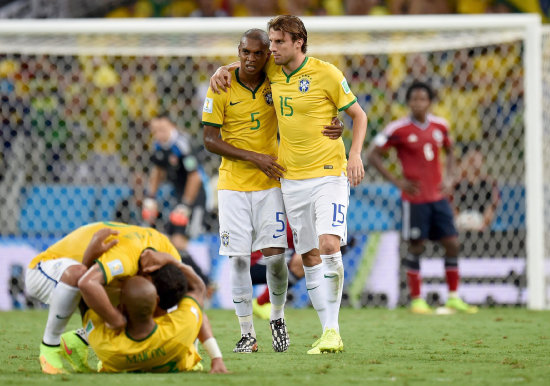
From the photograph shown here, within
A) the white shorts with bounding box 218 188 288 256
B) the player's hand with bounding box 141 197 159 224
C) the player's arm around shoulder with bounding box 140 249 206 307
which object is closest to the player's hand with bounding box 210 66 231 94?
the white shorts with bounding box 218 188 288 256

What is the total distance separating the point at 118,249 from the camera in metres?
4.71

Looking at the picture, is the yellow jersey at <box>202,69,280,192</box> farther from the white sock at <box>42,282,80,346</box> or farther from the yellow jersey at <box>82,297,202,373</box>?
the white sock at <box>42,282,80,346</box>

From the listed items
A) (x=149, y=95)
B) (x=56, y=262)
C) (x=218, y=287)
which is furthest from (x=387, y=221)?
(x=56, y=262)

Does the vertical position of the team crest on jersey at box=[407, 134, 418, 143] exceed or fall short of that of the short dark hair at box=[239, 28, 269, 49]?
it falls short

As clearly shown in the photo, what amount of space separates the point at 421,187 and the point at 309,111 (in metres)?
3.68

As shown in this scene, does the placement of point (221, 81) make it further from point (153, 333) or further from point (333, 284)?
point (153, 333)

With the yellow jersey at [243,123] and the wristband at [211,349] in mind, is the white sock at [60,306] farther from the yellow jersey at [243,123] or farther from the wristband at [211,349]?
the yellow jersey at [243,123]

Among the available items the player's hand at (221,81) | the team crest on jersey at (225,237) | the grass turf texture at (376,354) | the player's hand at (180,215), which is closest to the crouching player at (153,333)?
the grass turf texture at (376,354)

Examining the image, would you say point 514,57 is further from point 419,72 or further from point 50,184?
point 50,184

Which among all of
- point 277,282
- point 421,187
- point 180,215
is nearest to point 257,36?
point 277,282

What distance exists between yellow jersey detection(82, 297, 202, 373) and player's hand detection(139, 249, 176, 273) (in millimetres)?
238

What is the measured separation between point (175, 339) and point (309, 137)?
184 cm

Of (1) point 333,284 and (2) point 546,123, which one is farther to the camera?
(2) point 546,123

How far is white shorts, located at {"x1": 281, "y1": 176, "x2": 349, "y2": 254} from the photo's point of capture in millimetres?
5812
